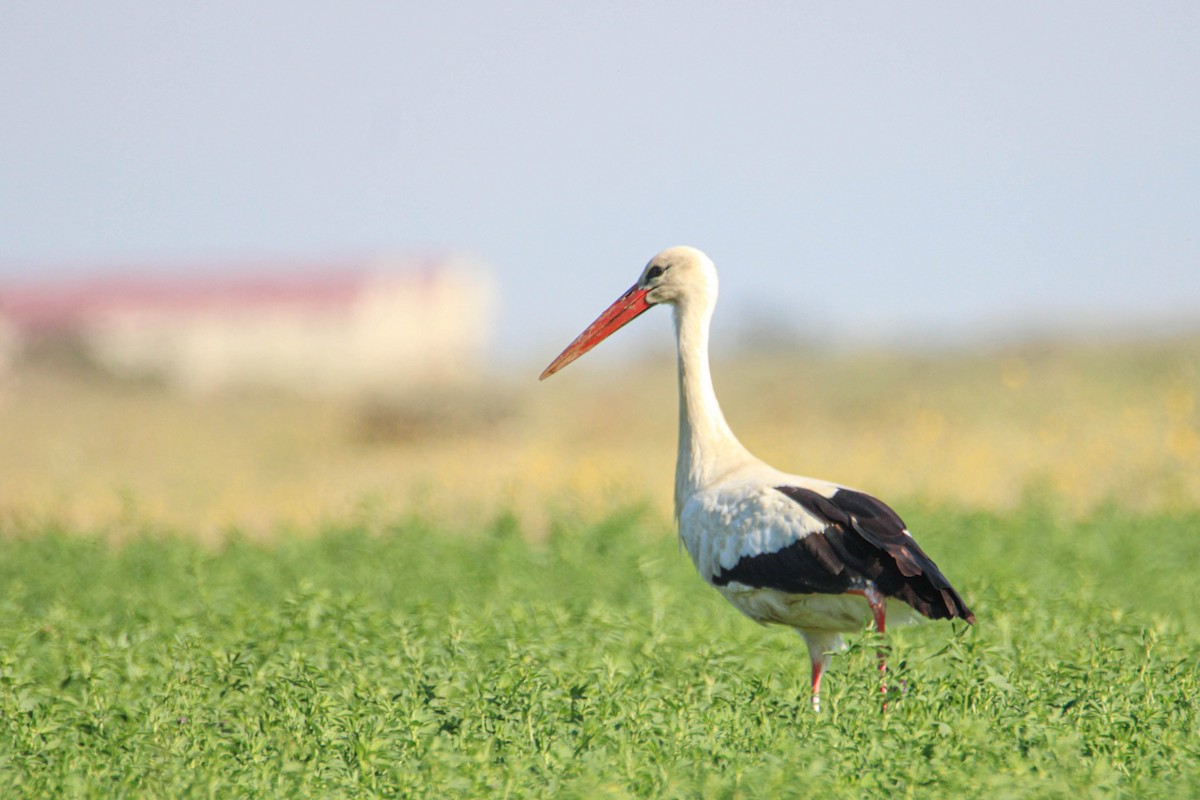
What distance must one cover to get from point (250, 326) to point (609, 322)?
31.9 m

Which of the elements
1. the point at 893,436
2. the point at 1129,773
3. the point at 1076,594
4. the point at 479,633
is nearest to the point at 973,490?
the point at 893,436

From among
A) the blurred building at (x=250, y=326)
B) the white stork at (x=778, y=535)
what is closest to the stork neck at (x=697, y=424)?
the white stork at (x=778, y=535)

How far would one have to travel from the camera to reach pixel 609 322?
7105 mm

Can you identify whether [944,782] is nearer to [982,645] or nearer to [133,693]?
[982,645]

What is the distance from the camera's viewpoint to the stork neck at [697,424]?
6.36 metres

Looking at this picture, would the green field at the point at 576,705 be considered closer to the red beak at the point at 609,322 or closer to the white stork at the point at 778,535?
the white stork at the point at 778,535

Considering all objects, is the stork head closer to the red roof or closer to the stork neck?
the stork neck

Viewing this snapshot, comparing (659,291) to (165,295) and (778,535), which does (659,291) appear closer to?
(778,535)

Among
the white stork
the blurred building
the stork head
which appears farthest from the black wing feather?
the blurred building

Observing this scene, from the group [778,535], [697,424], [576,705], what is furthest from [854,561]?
[697,424]

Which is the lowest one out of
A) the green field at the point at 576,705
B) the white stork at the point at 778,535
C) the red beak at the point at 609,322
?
the green field at the point at 576,705

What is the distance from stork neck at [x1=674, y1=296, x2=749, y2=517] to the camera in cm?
636

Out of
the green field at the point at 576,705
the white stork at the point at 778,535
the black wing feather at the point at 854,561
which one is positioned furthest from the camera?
the white stork at the point at 778,535

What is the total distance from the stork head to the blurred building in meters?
27.4
